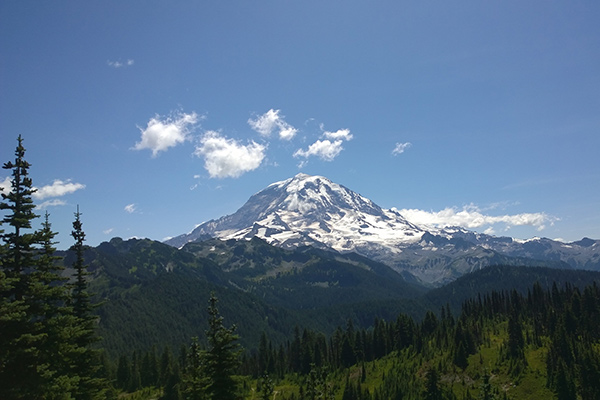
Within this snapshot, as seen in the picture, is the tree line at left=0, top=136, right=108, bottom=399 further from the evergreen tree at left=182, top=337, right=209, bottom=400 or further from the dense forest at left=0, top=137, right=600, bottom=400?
the evergreen tree at left=182, top=337, right=209, bottom=400

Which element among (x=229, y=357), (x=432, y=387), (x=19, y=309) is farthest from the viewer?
(x=432, y=387)

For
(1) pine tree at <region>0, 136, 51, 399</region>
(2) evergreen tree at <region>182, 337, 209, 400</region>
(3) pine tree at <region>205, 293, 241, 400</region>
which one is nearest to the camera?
(1) pine tree at <region>0, 136, 51, 399</region>

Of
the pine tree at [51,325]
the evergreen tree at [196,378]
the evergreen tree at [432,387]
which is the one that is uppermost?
the pine tree at [51,325]

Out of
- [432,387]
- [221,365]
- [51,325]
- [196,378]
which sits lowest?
[432,387]

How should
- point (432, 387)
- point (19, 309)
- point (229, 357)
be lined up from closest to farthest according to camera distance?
point (19, 309) → point (229, 357) → point (432, 387)

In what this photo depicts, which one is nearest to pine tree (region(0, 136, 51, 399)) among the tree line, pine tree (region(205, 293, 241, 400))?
the tree line

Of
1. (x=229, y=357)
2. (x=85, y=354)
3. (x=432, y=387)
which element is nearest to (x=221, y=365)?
(x=229, y=357)

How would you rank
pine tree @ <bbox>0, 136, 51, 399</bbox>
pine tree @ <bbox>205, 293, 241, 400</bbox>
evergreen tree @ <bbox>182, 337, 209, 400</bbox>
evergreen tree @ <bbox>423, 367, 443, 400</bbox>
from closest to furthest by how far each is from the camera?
1. pine tree @ <bbox>0, 136, 51, 399</bbox>
2. pine tree @ <bbox>205, 293, 241, 400</bbox>
3. evergreen tree @ <bbox>182, 337, 209, 400</bbox>
4. evergreen tree @ <bbox>423, 367, 443, 400</bbox>

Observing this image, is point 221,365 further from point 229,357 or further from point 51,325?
point 51,325

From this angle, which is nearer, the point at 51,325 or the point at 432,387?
the point at 51,325

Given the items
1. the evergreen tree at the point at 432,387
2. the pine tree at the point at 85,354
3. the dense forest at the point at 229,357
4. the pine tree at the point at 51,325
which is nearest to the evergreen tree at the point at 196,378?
the dense forest at the point at 229,357

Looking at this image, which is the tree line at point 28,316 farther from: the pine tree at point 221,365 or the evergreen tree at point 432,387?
the evergreen tree at point 432,387

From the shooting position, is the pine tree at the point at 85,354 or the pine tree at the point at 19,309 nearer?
the pine tree at the point at 19,309

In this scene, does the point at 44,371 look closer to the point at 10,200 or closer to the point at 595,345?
the point at 10,200
